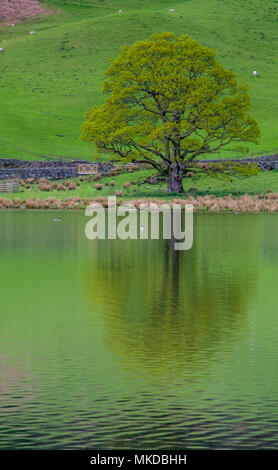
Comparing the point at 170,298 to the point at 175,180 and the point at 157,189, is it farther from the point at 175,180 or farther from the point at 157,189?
the point at 157,189

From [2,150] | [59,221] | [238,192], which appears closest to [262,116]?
[2,150]

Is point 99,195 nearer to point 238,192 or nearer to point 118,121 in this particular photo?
point 118,121

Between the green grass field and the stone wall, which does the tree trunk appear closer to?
the green grass field

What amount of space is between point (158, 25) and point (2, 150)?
54589 millimetres

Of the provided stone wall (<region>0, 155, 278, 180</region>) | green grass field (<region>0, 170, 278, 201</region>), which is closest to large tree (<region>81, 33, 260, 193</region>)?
green grass field (<region>0, 170, 278, 201</region>)

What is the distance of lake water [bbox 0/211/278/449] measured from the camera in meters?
9.85

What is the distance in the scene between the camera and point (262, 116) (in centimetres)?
11006

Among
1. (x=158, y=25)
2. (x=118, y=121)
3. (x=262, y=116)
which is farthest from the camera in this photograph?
(x=158, y=25)

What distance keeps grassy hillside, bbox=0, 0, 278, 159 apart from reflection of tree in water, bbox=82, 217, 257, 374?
2535 inches

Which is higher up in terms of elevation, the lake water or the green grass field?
the lake water

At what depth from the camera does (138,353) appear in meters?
13.4

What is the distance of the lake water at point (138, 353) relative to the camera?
32.3 feet

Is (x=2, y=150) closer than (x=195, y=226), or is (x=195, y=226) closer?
(x=195, y=226)

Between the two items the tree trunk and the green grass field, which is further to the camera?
the green grass field
